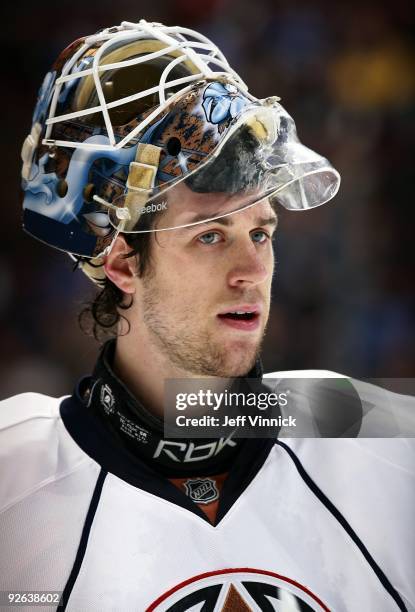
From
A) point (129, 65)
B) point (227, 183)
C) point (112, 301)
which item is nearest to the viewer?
point (227, 183)

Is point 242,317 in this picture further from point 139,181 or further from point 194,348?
point 139,181

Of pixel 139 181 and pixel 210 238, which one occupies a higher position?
pixel 139 181

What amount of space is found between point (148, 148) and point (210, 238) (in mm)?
209

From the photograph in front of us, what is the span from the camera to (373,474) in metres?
1.62

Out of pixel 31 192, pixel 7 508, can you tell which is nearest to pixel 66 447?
pixel 7 508

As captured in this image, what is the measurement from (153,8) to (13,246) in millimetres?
1170

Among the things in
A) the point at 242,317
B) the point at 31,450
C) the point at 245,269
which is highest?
the point at 245,269

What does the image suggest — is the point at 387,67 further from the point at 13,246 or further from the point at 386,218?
the point at 13,246

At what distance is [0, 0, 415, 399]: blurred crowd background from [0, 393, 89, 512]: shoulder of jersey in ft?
4.27

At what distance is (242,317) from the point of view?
5.18 feet

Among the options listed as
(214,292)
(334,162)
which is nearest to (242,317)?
(214,292)

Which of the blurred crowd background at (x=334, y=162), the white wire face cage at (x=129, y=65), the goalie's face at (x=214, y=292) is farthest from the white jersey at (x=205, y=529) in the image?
the blurred crowd background at (x=334, y=162)

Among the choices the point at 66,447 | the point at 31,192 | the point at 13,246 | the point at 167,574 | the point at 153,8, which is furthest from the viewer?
the point at 153,8

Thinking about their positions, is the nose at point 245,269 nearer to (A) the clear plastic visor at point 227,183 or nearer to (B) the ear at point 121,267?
(A) the clear plastic visor at point 227,183
